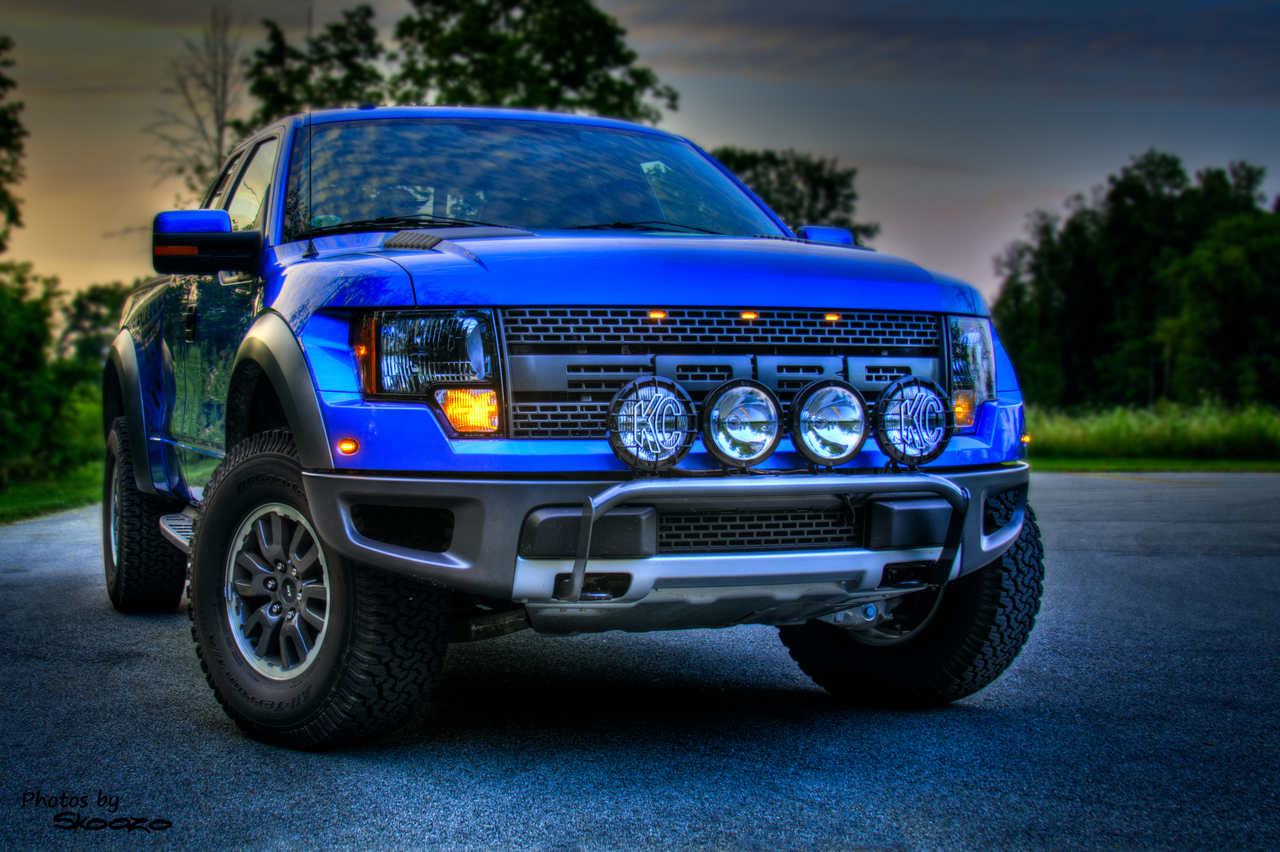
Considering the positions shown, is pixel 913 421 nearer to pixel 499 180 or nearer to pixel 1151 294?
pixel 499 180

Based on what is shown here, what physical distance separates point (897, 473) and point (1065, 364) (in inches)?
3567

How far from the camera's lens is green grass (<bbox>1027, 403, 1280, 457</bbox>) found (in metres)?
24.9

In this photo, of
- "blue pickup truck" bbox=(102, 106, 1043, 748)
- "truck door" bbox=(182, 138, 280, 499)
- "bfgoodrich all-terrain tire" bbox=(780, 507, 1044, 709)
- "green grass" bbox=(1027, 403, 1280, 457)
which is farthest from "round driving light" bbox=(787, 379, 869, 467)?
"green grass" bbox=(1027, 403, 1280, 457)

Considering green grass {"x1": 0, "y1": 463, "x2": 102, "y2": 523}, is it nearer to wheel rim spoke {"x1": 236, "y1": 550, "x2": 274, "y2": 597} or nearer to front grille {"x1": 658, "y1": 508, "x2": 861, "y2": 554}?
wheel rim spoke {"x1": 236, "y1": 550, "x2": 274, "y2": 597}

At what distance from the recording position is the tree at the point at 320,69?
32000 millimetres

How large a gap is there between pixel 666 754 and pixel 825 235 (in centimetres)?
203

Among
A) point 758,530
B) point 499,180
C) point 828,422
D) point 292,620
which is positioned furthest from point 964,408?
point 292,620

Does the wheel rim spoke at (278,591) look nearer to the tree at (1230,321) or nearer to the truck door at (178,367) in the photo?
the truck door at (178,367)

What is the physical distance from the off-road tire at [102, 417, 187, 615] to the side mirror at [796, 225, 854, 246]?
3.09 metres

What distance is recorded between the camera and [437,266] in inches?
124

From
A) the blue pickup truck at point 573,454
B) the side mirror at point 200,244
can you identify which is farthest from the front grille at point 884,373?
the side mirror at point 200,244

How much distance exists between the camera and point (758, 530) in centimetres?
311

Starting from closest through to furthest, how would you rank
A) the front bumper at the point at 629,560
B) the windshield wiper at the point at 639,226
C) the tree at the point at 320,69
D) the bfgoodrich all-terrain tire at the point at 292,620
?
the front bumper at the point at 629,560, the bfgoodrich all-terrain tire at the point at 292,620, the windshield wiper at the point at 639,226, the tree at the point at 320,69

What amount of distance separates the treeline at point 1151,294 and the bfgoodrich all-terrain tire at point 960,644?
6826 centimetres
